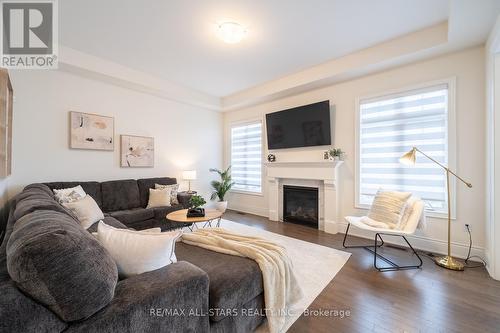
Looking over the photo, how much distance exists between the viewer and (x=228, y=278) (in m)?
1.40

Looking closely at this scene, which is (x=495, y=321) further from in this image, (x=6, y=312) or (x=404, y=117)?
(x=6, y=312)

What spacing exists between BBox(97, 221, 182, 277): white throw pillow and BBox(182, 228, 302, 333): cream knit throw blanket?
0.61 m

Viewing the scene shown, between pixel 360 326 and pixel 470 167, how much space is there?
2.61m

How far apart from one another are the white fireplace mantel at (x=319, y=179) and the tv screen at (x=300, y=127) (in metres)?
0.44

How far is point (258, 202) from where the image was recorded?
5.33m

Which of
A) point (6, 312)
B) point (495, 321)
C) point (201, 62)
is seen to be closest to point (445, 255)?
point (495, 321)

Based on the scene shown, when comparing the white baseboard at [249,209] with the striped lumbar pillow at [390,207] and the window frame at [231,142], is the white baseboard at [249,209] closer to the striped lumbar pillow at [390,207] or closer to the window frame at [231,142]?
the window frame at [231,142]

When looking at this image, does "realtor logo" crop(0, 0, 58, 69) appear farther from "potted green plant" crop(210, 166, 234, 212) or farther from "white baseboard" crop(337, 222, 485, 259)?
"white baseboard" crop(337, 222, 485, 259)

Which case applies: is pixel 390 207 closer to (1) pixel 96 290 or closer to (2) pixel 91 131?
(1) pixel 96 290

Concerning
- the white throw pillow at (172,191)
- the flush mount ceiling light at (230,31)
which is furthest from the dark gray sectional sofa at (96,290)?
the white throw pillow at (172,191)

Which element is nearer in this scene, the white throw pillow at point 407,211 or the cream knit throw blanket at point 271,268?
the cream knit throw blanket at point 271,268

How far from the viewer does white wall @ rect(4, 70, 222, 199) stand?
3176mm

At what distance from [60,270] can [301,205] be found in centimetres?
414

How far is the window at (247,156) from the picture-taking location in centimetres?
538
